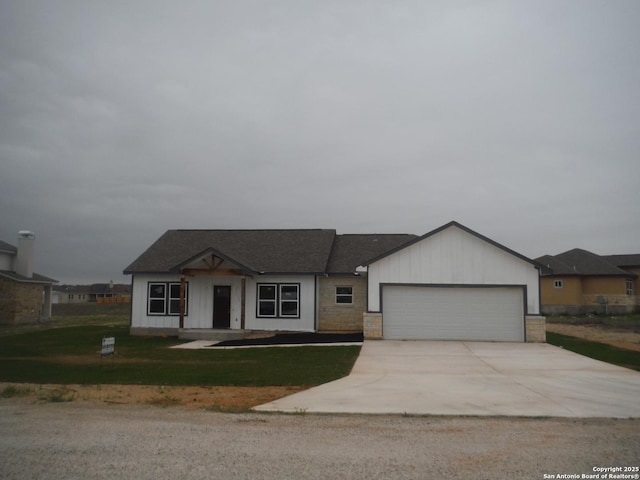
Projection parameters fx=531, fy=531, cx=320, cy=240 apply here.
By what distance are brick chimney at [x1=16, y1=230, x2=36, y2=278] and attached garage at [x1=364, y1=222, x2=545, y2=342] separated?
26501 millimetres

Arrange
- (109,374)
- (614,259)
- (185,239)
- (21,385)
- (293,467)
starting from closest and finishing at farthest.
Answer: (293,467), (21,385), (109,374), (185,239), (614,259)

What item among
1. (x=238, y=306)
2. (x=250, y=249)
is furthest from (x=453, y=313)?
(x=250, y=249)

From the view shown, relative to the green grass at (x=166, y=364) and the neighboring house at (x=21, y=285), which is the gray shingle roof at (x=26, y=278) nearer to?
the neighboring house at (x=21, y=285)

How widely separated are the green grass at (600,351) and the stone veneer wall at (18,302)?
3169cm

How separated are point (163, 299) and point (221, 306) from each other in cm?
296

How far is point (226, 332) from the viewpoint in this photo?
2333 cm

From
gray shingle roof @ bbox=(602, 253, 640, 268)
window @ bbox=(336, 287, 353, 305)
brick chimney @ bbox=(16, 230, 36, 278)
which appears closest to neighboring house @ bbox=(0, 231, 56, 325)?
brick chimney @ bbox=(16, 230, 36, 278)

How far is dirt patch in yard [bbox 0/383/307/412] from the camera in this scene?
388 inches

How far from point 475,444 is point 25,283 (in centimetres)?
3580

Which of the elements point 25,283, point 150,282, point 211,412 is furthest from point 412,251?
point 25,283

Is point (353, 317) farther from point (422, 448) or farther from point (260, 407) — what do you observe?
point (422, 448)

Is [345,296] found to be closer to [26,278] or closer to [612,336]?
[612,336]

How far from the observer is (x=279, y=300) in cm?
2503

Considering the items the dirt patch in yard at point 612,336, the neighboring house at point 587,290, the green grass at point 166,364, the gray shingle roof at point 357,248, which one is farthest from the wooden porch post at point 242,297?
the neighboring house at point 587,290
